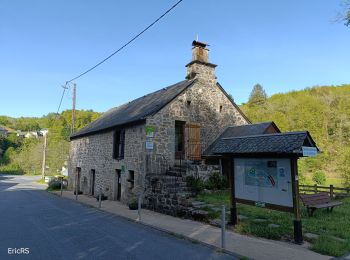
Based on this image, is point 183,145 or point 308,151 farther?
point 183,145

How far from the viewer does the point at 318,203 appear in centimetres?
1066

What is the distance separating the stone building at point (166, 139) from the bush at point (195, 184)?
0.40m

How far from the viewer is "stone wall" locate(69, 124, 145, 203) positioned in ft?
50.2

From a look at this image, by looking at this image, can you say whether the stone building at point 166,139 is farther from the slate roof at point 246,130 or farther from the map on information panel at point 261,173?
the map on information panel at point 261,173

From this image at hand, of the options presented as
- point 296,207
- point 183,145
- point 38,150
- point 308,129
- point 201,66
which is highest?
point 201,66

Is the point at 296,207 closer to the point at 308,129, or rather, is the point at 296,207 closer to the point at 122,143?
the point at 122,143

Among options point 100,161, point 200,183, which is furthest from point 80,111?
point 200,183

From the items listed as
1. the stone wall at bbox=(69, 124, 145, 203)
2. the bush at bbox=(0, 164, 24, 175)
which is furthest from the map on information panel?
the bush at bbox=(0, 164, 24, 175)

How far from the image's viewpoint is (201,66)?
59.7 ft

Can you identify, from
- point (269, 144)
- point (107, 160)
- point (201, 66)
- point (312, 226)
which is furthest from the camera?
point (107, 160)

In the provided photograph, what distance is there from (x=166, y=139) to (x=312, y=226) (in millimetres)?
8787

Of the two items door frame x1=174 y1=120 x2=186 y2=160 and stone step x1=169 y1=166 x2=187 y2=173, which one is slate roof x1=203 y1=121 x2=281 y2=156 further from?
stone step x1=169 y1=166 x2=187 y2=173

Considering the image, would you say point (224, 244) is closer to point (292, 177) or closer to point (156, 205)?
point (292, 177)

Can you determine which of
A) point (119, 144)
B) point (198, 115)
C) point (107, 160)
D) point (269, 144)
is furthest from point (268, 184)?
point (107, 160)
